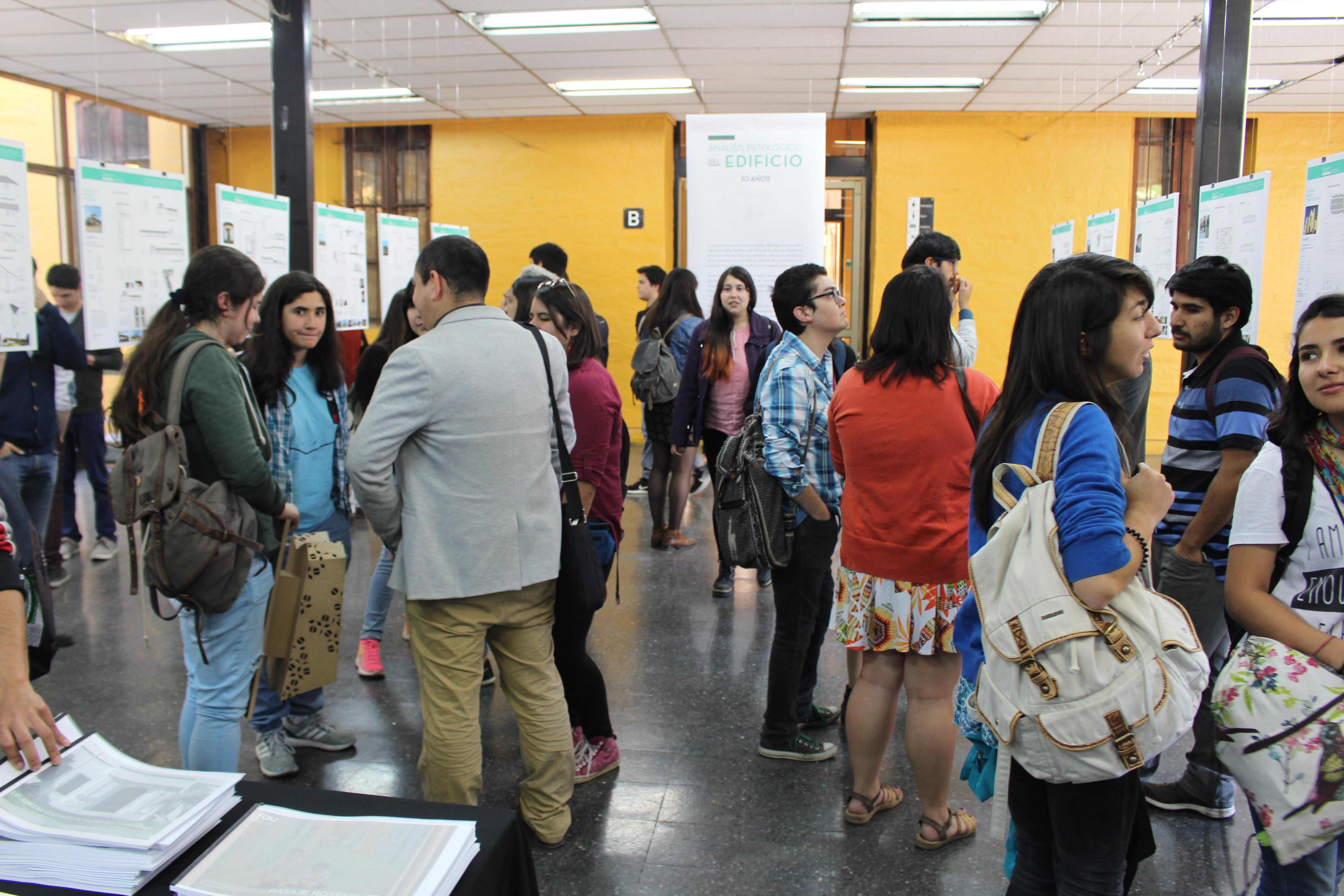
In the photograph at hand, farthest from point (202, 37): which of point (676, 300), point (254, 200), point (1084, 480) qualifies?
point (1084, 480)

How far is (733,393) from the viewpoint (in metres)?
4.42

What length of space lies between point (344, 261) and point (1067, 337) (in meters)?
4.50

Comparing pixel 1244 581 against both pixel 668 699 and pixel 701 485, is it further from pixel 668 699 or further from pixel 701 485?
pixel 701 485

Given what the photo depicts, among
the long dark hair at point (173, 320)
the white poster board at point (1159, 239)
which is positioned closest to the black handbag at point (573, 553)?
the long dark hair at point (173, 320)

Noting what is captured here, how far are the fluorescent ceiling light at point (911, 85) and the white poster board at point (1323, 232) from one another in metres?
4.62

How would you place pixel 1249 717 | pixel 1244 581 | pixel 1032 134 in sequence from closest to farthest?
pixel 1249 717
pixel 1244 581
pixel 1032 134

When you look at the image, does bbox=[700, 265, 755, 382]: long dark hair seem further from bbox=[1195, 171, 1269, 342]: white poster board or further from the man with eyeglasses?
bbox=[1195, 171, 1269, 342]: white poster board

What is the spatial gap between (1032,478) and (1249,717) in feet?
1.78

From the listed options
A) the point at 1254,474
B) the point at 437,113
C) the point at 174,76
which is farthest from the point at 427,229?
the point at 1254,474

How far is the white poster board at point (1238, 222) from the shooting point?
3457 millimetres

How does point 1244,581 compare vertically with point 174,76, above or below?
below

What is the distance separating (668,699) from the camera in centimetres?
323

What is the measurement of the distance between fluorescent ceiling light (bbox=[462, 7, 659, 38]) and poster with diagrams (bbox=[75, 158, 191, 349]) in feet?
8.70

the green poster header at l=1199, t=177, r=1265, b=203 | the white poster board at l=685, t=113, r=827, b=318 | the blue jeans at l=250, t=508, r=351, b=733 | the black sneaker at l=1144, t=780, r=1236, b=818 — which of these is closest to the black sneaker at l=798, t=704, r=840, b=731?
the black sneaker at l=1144, t=780, r=1236, b=818
